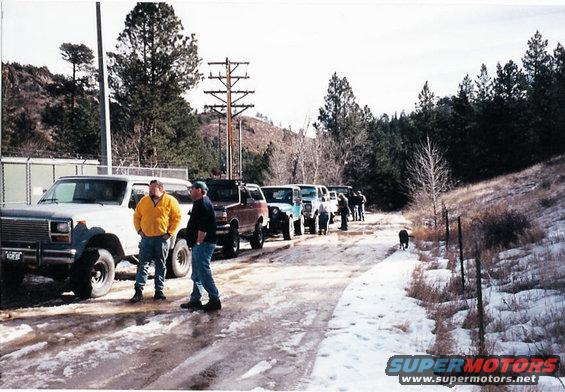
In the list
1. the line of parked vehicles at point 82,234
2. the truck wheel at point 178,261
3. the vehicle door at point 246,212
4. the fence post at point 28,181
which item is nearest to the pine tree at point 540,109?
the vehicle door at point 246,212

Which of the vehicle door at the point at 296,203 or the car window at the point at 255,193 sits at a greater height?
the car window at the point at 255,193

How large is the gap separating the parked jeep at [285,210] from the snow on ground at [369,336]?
328 inches

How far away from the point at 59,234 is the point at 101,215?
805mm

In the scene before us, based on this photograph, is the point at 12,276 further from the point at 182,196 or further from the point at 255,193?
the point at 255,193

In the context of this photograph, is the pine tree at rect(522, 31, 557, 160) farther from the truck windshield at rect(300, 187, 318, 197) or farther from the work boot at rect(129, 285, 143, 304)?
the work boot at rect(129, 285, 143, 304)

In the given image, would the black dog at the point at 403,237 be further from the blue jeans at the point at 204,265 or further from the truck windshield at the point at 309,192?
the blue jeans at the point at 204,265

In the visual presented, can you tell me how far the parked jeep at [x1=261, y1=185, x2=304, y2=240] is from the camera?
1728cm

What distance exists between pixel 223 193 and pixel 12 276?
6699mm

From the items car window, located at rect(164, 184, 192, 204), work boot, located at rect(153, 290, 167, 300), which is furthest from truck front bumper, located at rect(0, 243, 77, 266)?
car window, located at rect(164, 184, 192, 204)

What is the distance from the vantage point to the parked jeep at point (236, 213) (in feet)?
41.0

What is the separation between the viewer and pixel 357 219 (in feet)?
101

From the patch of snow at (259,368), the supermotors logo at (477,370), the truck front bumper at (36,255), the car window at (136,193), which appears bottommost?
the patch of snow at (259,368)

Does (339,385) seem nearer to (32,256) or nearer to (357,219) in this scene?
(32,256)

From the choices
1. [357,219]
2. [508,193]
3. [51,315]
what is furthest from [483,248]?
[357,219]
